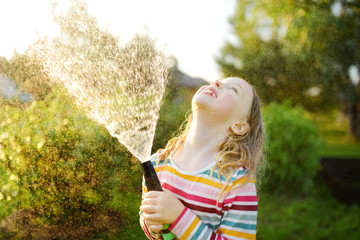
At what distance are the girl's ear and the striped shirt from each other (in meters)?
0.17

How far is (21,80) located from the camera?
9.73 ft

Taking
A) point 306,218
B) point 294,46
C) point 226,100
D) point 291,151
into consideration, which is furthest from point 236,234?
point 294,46

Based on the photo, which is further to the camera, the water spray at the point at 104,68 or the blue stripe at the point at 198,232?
the water spray at the point at 104,68

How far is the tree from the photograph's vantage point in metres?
4.14

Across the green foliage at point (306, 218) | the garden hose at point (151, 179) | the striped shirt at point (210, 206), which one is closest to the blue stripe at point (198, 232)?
the striped shirt at point (210, 206)

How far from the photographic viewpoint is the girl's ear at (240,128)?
1570 millimetres

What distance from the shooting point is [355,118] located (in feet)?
15.5

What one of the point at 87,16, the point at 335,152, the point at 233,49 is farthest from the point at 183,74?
the point at 335,152

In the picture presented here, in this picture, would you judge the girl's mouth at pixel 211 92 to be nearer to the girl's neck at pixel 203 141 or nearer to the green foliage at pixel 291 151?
the girl's neck at pixel 203 141

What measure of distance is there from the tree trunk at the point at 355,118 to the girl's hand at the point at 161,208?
13.0 feet

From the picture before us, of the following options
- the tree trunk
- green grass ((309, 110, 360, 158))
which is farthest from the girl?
the tree trunk

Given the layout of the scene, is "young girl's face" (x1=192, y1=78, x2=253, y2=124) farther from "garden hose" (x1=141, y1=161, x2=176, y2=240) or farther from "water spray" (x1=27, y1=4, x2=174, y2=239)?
"water spray" (x1=27, y1=4, x2=174, y2=239)

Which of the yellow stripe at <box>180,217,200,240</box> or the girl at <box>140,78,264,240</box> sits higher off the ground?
the girl at <box>140,78,264,240</box>

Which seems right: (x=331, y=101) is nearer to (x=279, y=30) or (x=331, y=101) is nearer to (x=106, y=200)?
(x=279, y=30)
